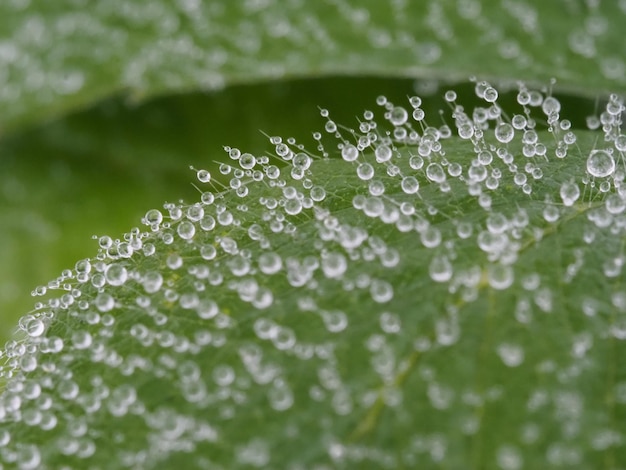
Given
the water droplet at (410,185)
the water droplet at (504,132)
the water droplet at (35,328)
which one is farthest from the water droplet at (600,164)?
the water droplet at (35,328)

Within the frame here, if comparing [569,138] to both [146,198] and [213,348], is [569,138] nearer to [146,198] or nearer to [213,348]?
[213,348]

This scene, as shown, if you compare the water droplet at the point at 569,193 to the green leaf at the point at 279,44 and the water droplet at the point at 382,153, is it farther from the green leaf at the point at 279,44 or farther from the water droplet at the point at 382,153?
the green leaf at the point at 279,44

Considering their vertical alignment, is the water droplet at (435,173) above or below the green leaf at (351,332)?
above

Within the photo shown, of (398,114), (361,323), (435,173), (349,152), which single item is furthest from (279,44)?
(361,323)

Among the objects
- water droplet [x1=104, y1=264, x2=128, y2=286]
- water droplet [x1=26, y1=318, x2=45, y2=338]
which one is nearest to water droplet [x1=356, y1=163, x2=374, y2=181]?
water droplet [x1=104, y1=264, x2=128, y2=286]

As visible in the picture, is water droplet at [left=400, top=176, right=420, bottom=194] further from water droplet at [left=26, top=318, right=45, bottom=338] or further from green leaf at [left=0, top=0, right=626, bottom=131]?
green leaf at [left=0, top=0, right=626, bottom=131]

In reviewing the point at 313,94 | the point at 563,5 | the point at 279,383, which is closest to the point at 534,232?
the point at 279,383
